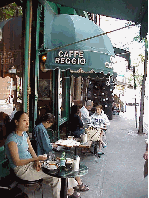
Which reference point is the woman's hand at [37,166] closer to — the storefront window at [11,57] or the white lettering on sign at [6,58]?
the storefront window at [11,57]

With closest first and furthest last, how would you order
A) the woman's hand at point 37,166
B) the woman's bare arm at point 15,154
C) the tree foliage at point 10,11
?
the woman's bare arm at point 15,154 < the woman's hand at point 37,166 < the tree foliage at point 10,11

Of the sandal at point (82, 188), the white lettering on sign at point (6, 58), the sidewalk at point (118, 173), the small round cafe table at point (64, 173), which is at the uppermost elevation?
the white lettering on sign at point (6, 58)

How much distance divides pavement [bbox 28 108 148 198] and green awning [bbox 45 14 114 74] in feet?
9.59

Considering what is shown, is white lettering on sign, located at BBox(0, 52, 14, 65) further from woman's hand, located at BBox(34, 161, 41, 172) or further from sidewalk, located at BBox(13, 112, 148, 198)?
sidewalk, located at BBox(13, 112, 148, 198)

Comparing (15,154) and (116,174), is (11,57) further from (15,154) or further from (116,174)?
(116,174)

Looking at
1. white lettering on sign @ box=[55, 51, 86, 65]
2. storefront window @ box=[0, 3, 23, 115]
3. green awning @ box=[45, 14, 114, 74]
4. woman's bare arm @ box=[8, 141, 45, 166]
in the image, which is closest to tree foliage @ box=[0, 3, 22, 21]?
storefront window @ box=[0, 3, 23, 115]

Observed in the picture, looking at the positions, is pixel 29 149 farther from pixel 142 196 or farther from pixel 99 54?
pixel 99 54

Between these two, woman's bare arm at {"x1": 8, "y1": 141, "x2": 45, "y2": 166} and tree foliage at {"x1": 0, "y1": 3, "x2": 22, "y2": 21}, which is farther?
tree foliage at {"x1": 0, "y1": 3, "x2": 22, "y2": 21}

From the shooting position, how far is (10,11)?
18.8ft

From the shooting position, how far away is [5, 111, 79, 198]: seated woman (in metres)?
4.09

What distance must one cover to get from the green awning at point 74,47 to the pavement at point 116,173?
292 centimetres

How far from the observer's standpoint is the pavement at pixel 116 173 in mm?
5301

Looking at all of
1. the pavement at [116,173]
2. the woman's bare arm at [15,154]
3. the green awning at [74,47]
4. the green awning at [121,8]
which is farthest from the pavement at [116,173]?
the green awning at [121,8]

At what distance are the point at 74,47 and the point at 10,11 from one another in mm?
1967
